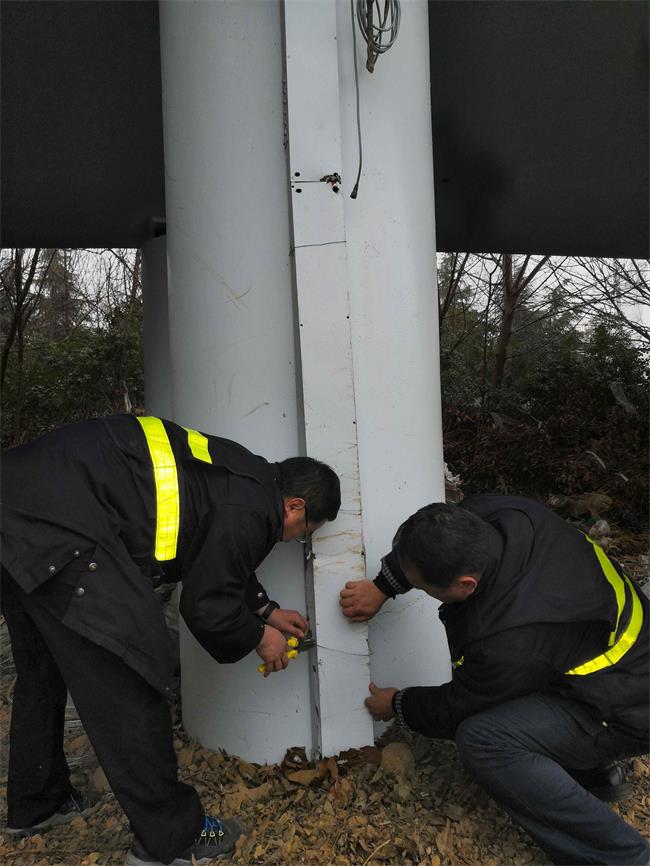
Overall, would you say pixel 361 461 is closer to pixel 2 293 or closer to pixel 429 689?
pixel 429 689

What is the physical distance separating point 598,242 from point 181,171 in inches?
258

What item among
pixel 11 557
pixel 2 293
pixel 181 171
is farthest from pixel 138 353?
pixel 11 557

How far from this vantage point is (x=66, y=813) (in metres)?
2.42

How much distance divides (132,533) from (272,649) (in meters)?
0.60

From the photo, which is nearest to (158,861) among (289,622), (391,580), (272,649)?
(272,649)

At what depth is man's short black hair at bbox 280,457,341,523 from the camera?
89.3 inches

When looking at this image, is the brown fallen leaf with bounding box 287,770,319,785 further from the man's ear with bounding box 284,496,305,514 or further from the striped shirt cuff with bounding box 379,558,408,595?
the man's ear with bounding box 284,496,305,514

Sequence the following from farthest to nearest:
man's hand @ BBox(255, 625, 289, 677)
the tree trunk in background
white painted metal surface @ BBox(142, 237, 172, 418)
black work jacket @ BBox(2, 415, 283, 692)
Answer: the tree trunk in background < white painted metal surface @ BBox(142, 237, 172, 418) < man's hand @ BBox(255, 625, 289, 677) < black work jacket @ BBox(2, 415, 283, 692)

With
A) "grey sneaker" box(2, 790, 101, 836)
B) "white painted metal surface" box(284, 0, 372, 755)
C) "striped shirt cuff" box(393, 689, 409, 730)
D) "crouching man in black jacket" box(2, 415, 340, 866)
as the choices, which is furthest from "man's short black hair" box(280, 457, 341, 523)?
"grey sneaker" box(2, 790, 101, 836)

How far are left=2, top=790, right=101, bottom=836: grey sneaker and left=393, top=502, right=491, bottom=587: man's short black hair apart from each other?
4.59ft

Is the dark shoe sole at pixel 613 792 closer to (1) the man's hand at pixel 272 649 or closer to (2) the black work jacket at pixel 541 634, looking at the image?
(2) the black work jacket at pixel 541 634

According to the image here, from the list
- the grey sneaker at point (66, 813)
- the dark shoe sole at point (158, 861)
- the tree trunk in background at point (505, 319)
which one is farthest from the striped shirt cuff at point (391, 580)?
the tree trunk in background at point (505, 319)

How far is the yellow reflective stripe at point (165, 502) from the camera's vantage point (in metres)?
2.06

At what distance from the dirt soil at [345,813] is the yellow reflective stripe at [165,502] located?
3.09 feet
